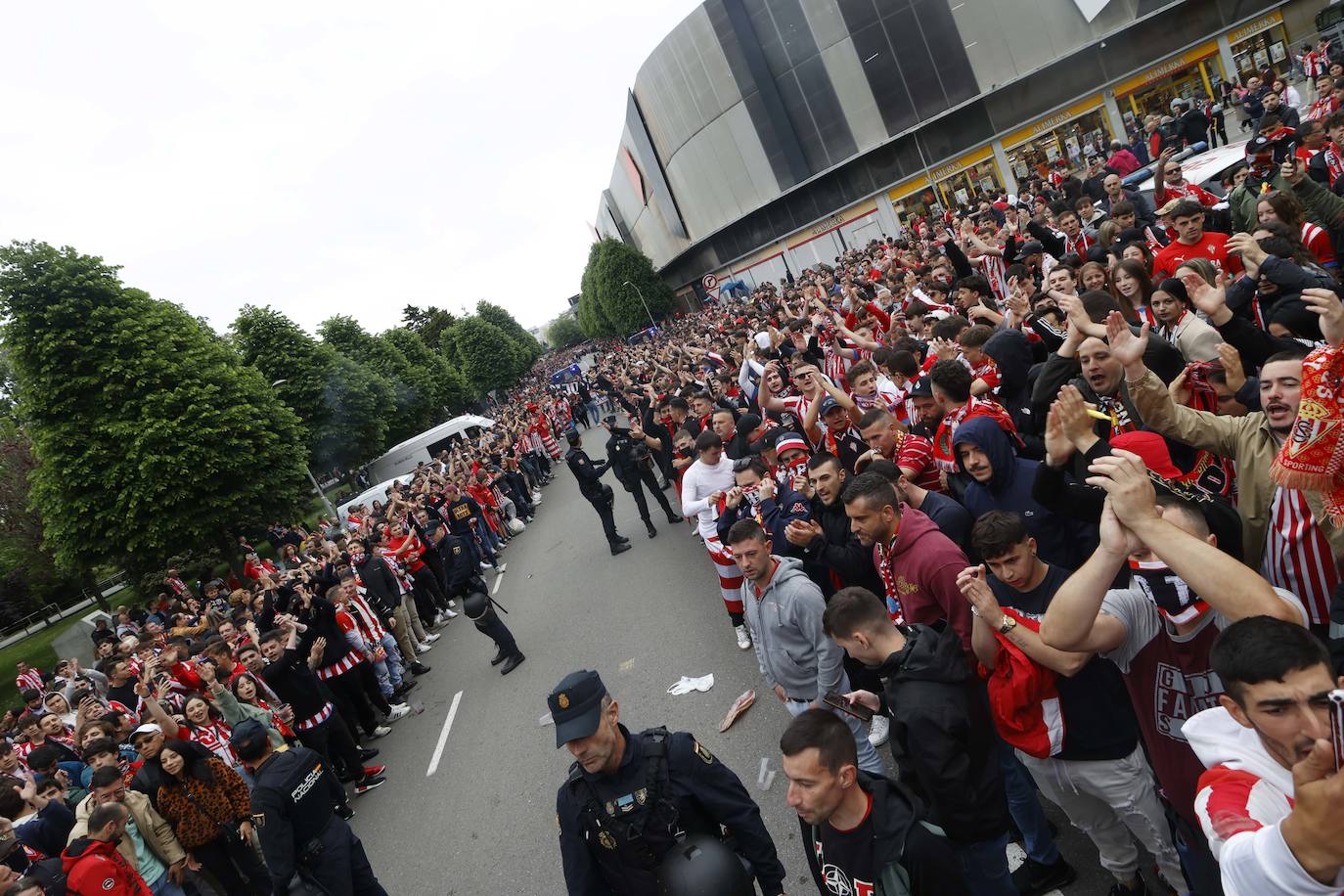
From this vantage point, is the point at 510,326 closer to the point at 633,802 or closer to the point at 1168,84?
the point at 1168,84

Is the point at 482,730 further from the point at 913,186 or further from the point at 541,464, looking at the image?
the point at 913,186

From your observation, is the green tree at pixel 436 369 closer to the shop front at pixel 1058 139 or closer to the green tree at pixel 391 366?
the green tree at pixel 391 366

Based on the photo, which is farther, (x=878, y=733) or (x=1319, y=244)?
(x=1319, y=244)

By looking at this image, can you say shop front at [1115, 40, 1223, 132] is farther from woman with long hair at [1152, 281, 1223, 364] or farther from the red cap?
→ the red cap

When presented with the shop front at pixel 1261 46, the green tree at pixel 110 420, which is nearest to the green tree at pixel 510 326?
the green tree at pixel 110 420

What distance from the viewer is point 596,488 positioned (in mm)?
12664

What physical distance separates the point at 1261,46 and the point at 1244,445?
3877 centimetres

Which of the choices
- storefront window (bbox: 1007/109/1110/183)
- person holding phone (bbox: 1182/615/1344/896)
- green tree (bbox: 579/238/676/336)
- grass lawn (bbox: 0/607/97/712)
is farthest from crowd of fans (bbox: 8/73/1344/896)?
green tree (bbox: 579/238/676/336)

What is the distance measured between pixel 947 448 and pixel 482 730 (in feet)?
20.1

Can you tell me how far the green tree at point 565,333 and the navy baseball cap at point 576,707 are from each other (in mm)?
144674

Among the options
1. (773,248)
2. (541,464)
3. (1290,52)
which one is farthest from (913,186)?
(541,464)

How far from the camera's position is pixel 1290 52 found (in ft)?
96.5

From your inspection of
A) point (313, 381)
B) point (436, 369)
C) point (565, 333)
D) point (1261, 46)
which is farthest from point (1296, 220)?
point (565, 333)

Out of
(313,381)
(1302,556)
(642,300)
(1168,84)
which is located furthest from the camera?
(642,300)
